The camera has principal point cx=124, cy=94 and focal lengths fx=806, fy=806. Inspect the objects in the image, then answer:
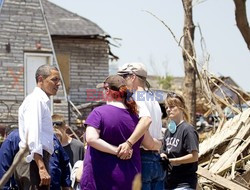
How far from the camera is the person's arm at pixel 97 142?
5633mm

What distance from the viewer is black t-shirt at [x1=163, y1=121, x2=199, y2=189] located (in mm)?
7066

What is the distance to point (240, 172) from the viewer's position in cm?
891

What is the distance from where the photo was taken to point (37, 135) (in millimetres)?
A: 6176

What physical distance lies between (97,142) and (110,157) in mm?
188

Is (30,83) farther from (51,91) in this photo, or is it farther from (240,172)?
(51,91)

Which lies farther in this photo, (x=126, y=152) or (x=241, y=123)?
(x=241, y=123)

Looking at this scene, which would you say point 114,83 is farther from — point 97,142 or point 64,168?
point 64,168

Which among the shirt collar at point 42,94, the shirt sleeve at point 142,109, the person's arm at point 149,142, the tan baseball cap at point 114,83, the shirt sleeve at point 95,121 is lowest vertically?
the person's arm at point 149,142

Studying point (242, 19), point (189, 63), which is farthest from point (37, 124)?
point (189, 63)

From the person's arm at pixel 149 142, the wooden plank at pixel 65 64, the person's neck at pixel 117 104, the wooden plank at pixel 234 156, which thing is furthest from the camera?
the wooden plank at pixel 65 64

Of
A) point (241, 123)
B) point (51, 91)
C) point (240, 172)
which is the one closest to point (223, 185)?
point (240, 172)

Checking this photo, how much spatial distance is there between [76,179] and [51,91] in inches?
32.6

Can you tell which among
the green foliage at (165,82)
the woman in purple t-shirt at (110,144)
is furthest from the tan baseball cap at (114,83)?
the green foliage at (165,82)

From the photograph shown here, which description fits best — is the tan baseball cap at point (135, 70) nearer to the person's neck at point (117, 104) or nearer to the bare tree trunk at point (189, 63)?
the person's neck at point (117, 104)
